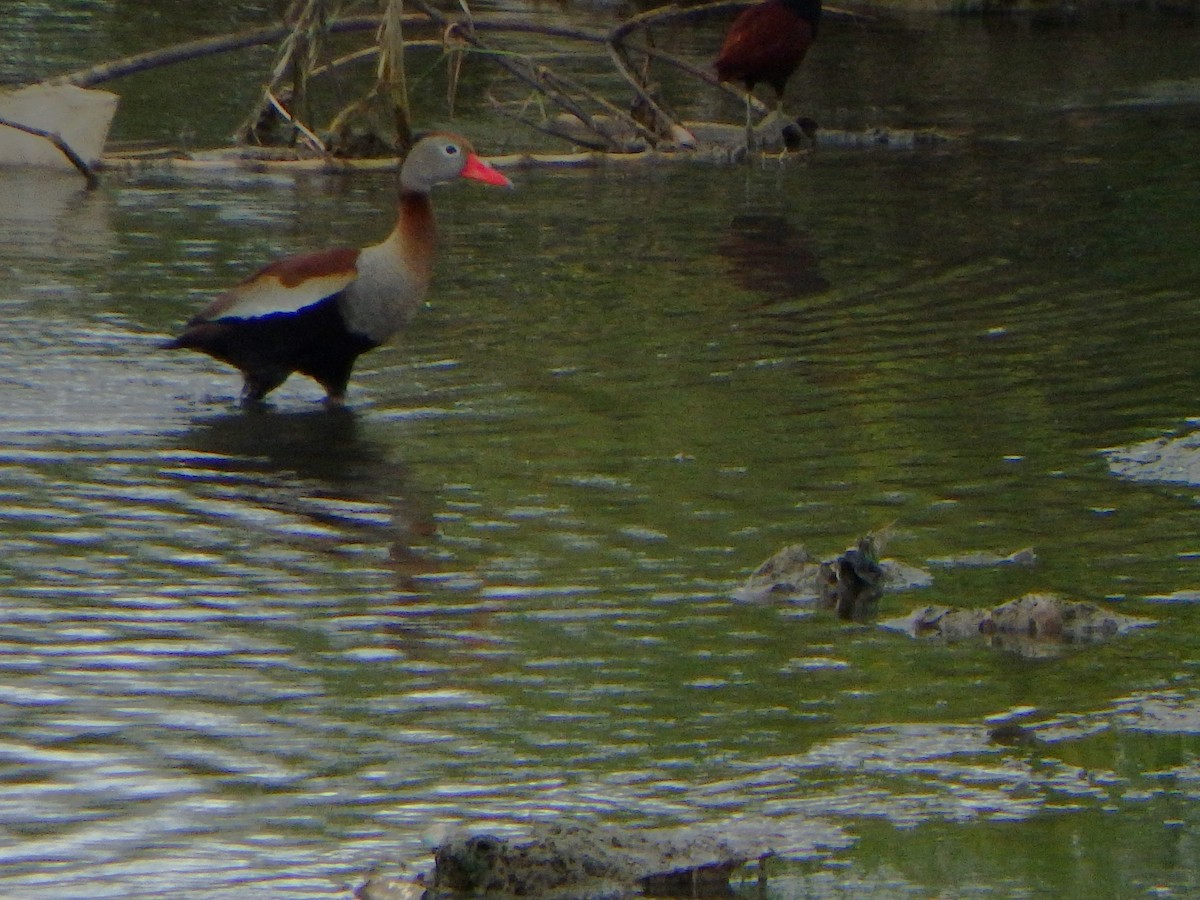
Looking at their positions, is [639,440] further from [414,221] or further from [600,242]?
[600,242]

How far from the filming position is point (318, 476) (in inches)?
321

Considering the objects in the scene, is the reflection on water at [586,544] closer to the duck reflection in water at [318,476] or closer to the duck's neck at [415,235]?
the duck reflection in water at [318,476]

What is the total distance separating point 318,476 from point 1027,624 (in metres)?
3.04

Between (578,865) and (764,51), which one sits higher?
(764,51)

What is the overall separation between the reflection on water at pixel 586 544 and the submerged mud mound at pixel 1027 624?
0.12 meters

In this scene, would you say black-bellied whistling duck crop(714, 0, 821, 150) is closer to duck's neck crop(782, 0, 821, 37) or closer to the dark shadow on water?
duck's neck crop(782, 0, 821, 37)

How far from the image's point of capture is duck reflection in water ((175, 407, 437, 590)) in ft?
24.1

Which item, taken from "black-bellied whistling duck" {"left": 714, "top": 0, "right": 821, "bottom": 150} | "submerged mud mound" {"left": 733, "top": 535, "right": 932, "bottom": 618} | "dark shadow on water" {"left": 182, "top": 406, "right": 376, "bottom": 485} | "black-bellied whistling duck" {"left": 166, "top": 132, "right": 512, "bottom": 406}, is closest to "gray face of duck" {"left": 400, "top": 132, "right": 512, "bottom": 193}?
"black-bellied whistling duck" {"left": 166, "top": 132, "right": 512, "bottom": 406}

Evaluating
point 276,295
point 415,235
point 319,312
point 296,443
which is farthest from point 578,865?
point 415,235

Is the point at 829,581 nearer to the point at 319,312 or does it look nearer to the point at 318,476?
the point at 318,476

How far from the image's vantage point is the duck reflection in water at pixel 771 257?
39.1ft

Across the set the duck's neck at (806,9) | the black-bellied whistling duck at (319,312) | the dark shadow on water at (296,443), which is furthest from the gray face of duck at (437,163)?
the duck's neck at (806,9)

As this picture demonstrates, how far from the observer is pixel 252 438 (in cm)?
878

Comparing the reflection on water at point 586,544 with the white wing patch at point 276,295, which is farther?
the white wing patch at point 276,295
